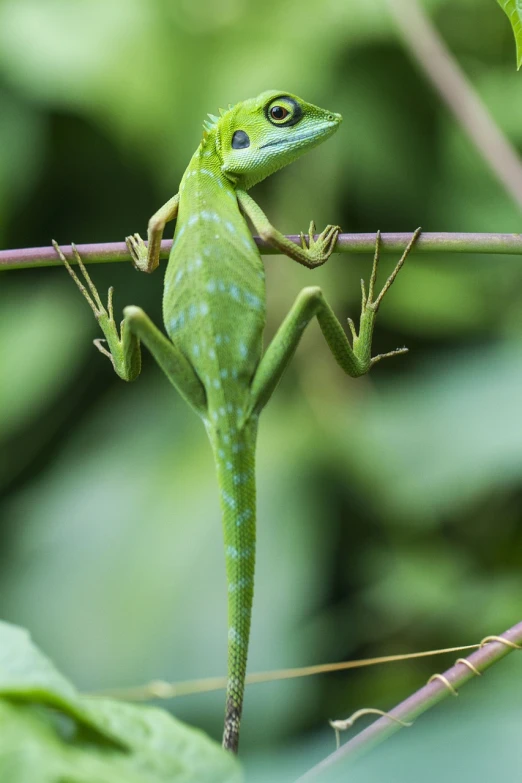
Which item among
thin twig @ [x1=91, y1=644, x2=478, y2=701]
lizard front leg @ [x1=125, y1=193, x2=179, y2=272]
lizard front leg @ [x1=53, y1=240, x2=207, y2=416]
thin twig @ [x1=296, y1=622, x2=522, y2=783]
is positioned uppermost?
lizard front leg @ [x1=125, y1=193, x2=179, y2=272]

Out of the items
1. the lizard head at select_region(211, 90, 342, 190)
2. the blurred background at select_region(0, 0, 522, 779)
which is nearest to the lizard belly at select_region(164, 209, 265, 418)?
the lizard head at select_region(211, 90, 342, 190)

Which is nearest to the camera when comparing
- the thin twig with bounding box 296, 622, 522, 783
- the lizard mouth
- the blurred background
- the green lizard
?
the thin twig with bounding box 296, 622, 522, 783

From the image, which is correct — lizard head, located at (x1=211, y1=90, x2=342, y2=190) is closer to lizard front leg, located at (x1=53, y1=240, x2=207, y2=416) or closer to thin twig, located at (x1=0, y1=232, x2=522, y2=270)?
thin twig, located at (x1=0, y1=232, x2=522, y2=270)

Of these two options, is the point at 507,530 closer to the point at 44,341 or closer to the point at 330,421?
the point at 330,421

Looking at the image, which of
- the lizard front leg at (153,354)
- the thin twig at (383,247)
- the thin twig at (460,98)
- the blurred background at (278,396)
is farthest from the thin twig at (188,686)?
the thin twig at (460,98)

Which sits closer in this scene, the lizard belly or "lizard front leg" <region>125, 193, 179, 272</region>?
the lizard belly

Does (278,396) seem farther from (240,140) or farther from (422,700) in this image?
(422,700)
